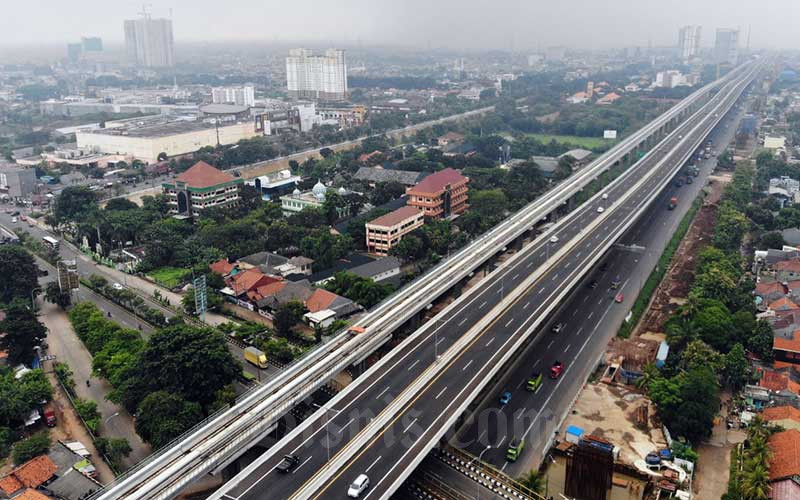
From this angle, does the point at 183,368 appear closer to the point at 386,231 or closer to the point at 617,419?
the point at 617,419

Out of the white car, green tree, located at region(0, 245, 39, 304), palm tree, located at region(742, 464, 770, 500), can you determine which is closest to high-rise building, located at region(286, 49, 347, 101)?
green tree, located at region(0, 245, 39, 304)

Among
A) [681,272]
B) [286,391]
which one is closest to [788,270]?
[681,272]

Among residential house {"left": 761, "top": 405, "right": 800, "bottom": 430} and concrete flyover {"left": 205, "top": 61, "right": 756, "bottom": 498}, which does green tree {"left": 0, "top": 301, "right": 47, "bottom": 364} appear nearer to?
concrete flyover {"left": 205, "top": 61, "right": 756, "bottom": 498}

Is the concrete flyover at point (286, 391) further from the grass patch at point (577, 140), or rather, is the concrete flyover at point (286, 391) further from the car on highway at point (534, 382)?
the grass patch at point (577, 140)

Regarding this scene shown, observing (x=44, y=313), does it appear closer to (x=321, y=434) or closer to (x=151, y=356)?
(x=151, y=356)

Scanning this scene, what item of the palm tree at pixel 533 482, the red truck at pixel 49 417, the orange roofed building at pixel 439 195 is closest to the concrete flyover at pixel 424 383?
the palm tree at pixel 533 482
